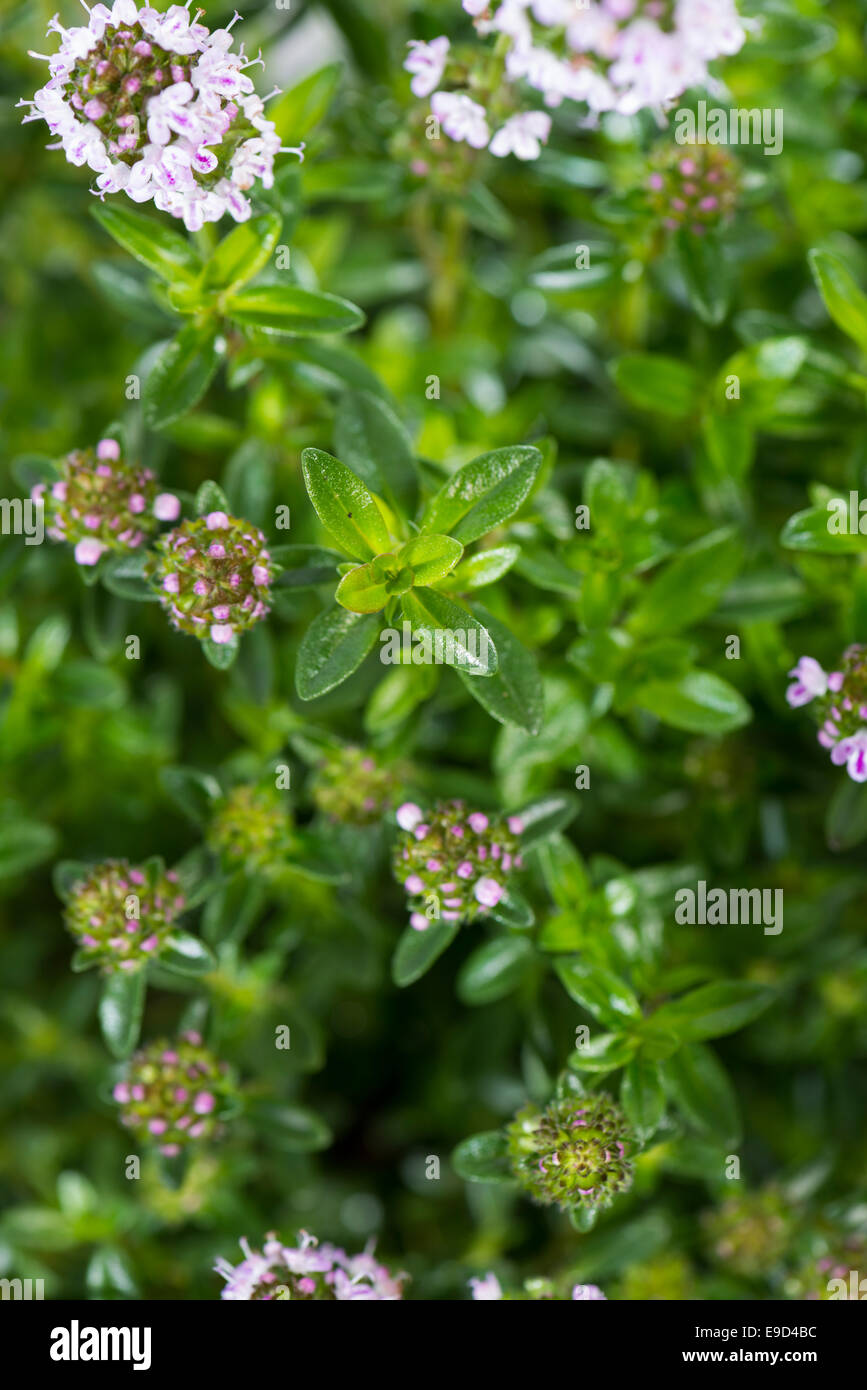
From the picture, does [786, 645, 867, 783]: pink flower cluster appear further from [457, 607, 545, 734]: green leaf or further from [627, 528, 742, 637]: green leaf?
[457, 607, 545, 734]: green leaf

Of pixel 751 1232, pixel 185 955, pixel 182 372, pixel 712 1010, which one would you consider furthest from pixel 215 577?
pixel 751 1232

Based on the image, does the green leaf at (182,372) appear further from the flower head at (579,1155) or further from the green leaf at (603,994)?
the flower head at (579,1155)

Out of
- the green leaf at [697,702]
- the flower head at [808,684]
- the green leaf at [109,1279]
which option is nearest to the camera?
the flower head at [808,684]

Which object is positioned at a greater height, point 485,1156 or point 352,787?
point 352,787

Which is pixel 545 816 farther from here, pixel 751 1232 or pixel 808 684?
pixel 751 1232

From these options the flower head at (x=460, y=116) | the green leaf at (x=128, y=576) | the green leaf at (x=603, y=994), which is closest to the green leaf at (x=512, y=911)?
the green leaf at (x=603, y=994)
